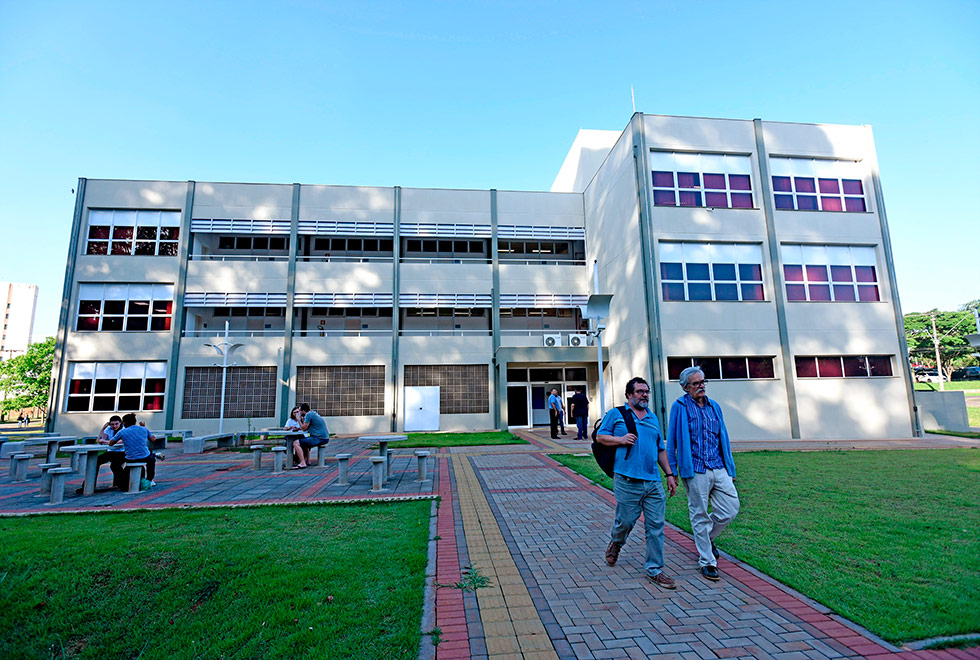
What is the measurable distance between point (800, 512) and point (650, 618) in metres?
4.16

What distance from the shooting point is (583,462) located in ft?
37.8

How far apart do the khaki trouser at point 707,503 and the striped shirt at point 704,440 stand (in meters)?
0.07

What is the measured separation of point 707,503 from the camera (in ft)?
14.7

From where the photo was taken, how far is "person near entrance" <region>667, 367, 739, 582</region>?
4.38 meters

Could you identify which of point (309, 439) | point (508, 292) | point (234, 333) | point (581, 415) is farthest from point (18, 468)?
point (508, 292)

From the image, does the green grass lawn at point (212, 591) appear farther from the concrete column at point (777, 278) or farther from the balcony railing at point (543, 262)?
the balcony railing at point (543, 262)

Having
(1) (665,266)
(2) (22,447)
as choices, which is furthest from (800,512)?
(2) (22,447)

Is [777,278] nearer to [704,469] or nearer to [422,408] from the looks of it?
[422,408]

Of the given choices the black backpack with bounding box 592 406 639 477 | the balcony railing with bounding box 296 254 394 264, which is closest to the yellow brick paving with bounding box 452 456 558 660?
the black backpack with bounding box 592 406 639 477

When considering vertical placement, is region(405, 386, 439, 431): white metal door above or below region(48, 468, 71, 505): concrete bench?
above

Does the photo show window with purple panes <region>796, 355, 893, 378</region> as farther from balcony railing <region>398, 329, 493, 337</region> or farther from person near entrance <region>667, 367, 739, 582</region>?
person near entrance <region>667, 367, 739, 582</region>

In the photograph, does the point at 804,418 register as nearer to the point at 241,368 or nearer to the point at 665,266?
the point at 665,266

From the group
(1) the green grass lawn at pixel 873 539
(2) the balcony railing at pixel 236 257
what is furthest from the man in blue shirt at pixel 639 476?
(2) the balcony railing at pixel 236 257

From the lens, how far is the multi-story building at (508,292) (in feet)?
59.5
